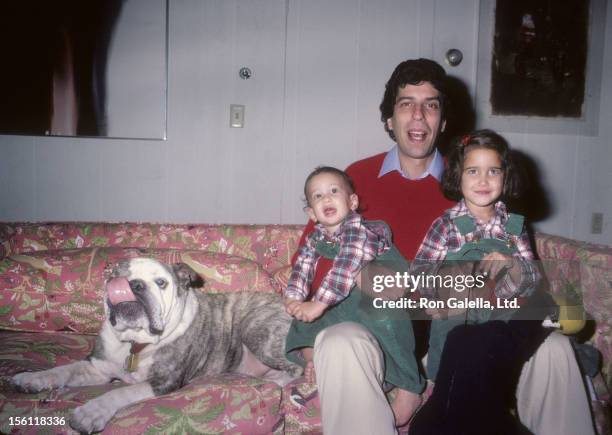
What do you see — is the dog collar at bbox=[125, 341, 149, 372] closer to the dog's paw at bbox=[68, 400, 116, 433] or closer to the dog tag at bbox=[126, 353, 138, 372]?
the dog tag at bbox=[126, 353, 138, 372]

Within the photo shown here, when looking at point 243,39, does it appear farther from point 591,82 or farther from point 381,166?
point 591,82

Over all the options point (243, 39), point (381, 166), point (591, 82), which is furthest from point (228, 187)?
point (591, 82)

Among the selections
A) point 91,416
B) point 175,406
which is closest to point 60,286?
point 91,416

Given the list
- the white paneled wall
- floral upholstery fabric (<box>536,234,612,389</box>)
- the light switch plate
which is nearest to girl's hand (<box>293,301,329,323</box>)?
floral upholstery fabric (<box>536,234,612,389</box>)

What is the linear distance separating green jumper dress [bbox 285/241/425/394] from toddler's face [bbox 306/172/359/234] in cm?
26

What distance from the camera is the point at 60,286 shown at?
2.16m

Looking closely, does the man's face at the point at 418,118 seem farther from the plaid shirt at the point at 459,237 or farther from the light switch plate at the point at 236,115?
the light switch plate at the point at 236,115

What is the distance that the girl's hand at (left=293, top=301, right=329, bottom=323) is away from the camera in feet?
5.46

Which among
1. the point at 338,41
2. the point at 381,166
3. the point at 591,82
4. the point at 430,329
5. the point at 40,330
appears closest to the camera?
the point at 430,329

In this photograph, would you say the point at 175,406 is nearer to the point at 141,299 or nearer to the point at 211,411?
the point at 211,411

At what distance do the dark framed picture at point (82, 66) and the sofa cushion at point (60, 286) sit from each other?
1.25 metres

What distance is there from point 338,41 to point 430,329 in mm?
2425

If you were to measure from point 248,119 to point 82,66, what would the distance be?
126 cm

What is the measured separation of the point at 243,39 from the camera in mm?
3201
